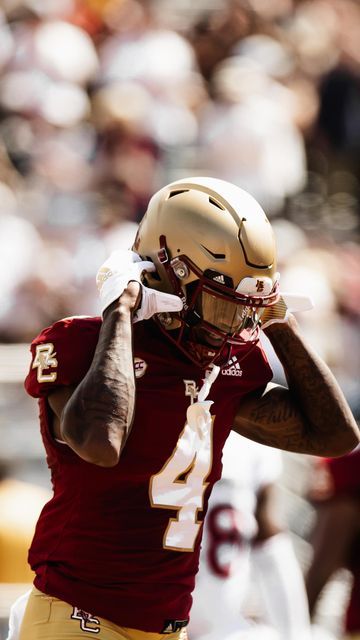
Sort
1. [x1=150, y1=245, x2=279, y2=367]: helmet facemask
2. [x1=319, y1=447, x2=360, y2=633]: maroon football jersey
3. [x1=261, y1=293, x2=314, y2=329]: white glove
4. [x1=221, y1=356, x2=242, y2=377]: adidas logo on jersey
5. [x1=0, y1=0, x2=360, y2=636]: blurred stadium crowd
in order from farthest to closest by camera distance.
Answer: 1. [x1=0, y1=0, x2=360, y2=636]: blurred stadium crowd
2. [x1=319, y1=447, x2=360, y2=633]: maroon football jersey
3. [x1=261, y1=293, x2=314, y2=329]: white glove
4. [x1=221, y1=356, x2=242, y2=377]: adidas logo on jersey
5. [x1=150, y1=245, x2=279, y2=367]: helmet facemask

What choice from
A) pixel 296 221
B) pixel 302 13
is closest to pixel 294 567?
pixel 296 221

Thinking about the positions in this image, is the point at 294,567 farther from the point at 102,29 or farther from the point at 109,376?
the point at 102,29

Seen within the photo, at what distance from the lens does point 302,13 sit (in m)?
9.78

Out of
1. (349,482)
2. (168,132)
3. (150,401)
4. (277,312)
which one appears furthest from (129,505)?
(168,132)

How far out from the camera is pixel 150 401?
3.25 meters

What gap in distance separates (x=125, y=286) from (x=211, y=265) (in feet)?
0.83

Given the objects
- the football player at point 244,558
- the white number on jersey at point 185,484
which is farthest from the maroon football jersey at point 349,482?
the white number on jersey at point 185,484

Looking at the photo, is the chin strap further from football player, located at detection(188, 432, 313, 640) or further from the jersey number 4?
football player, located at detection(188, 432, 313, 640)

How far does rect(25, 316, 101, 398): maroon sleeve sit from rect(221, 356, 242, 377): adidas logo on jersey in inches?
15.9

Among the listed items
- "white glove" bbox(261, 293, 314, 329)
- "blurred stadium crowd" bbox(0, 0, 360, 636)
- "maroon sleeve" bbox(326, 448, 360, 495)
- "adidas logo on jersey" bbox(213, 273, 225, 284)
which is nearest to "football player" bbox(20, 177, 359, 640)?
"adidas logo on jersey" bbox(213, 273, 225, 284)

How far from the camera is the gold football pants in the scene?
3.12 m

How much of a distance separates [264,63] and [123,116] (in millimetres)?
1445

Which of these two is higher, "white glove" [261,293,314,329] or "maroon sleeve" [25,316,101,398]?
"white glove" [261,293,314,329]

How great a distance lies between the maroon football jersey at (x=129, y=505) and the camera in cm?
316
